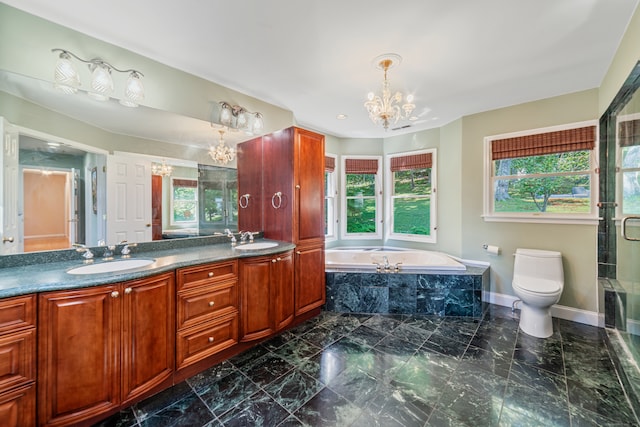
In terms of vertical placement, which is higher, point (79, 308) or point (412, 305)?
point (79, 308)

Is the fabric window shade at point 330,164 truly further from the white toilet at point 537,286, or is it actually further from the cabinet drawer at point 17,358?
the cabinet drawer at point 17,358

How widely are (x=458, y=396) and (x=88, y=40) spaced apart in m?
3.58

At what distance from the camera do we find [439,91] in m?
2.74

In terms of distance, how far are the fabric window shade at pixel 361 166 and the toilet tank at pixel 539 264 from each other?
7.92 ft

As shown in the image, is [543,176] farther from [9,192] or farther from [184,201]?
[9,192]

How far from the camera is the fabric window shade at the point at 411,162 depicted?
407 centimetres

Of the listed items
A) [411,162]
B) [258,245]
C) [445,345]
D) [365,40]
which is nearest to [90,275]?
[258,245]

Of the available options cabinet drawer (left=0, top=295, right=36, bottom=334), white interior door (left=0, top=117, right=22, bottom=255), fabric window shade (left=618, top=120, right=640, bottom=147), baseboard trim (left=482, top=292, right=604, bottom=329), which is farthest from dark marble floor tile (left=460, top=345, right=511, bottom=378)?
white interior door (left=0, top=117, right=22, bottom=255)

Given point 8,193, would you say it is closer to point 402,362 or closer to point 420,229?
point 402,362

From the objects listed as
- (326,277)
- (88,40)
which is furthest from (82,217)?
(326,277)

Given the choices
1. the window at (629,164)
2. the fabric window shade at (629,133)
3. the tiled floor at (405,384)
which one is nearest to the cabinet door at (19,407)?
the tiled floor at (405,384)

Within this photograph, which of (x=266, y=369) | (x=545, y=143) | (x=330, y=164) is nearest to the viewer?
(x=266, y=369)

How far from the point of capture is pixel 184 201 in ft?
7.93

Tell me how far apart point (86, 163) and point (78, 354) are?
4.37 feet
